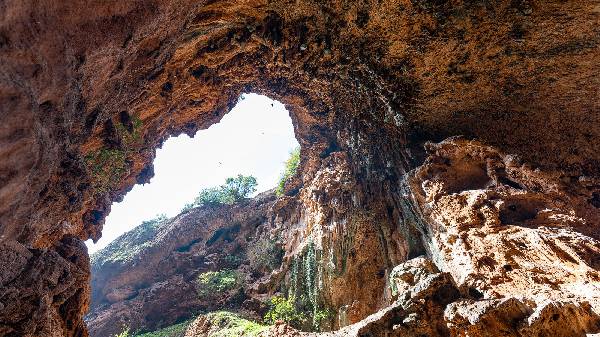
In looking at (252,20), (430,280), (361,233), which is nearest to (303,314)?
(361,233)

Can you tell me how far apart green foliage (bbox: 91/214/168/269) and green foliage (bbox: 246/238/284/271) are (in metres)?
9.17

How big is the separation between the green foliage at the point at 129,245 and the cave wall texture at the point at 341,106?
13620 millimetres

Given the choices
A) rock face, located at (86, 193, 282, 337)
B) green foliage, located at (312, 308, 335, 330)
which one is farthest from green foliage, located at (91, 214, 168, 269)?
green foliage, located at (312, 308, 335, 330)

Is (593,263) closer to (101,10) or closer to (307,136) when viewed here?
(101,10)

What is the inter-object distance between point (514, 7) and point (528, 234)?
17.0 feet

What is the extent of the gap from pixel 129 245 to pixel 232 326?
17.8 meters

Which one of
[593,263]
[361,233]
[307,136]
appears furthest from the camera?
[307,136]

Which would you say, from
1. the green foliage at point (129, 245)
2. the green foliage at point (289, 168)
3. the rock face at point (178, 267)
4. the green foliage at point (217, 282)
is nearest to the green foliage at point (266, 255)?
the rock face at point (178, 267)

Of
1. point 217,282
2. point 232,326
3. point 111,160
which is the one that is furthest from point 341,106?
point 217,282

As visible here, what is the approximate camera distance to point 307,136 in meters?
20.0

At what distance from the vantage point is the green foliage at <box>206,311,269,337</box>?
11680mm

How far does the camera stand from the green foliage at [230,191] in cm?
2734

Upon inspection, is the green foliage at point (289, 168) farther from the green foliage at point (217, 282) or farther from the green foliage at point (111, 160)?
the green foliage at point (111, 160)

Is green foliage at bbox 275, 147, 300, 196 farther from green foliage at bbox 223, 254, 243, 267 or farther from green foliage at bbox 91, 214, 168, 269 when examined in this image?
green foliage at bbox 91, 214, 168, 269
